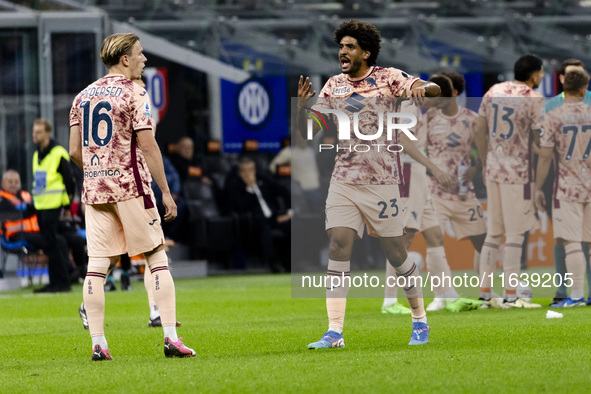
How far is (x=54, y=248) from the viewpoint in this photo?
14.3 m

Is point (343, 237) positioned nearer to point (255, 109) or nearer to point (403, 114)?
point (403, 114)

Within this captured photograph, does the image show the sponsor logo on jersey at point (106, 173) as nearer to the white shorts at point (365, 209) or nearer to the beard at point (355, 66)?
the white shorts at point (365, 209)

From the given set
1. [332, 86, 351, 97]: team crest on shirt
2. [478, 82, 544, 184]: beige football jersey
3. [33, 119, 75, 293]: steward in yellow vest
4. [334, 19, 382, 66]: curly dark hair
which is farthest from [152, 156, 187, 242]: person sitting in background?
[334, 19, 382, 66]: curly dark hair

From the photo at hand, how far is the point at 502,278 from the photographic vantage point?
11.0 m

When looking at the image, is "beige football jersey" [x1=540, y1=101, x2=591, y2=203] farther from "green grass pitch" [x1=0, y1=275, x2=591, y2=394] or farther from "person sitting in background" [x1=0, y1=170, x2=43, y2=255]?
"person sitting in background" [x1=0, y1=170, x2=43, y2=255]

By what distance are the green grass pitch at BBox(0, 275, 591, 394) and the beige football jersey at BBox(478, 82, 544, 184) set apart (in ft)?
4.43

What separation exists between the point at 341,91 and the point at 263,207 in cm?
1102

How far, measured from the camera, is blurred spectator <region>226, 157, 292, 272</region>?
1831 centimetres

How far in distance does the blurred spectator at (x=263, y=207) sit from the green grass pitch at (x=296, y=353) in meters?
6.49

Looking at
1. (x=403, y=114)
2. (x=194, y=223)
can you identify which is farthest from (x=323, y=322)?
(x=194, y=223)

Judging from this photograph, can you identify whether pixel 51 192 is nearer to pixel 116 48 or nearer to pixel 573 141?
pixel 573 141

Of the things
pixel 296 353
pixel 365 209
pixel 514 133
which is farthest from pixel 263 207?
pixel 296 353

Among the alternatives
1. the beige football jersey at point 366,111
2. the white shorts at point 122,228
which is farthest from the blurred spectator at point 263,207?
the white shorts at point 122,228

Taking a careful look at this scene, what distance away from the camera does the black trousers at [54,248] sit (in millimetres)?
14336
